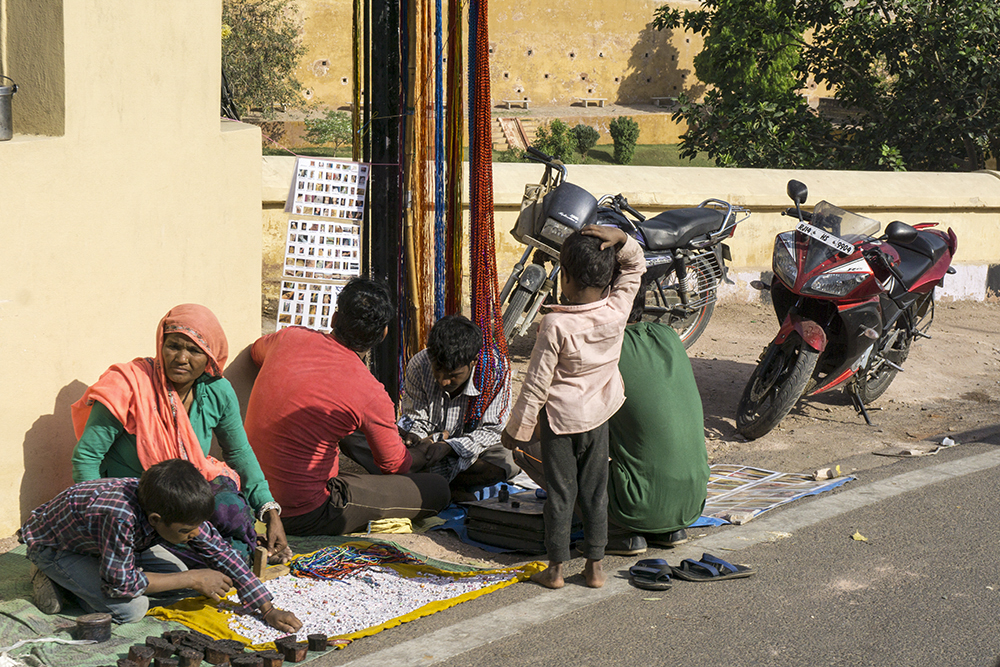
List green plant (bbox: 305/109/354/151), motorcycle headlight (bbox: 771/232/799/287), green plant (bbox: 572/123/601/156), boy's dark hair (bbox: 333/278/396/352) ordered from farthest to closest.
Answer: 1. green plant (bbox: 572/123/601/156)
2. green plant (bbox: 305/109/354/151)
3. motorcycle headlight (bbox: 771/232/799/287)
4. boy's dark hair (bbox: 333/278/396/352)

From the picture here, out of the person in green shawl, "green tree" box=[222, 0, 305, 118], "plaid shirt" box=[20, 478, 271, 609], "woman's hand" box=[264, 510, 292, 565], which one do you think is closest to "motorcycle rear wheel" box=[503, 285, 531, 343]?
the person in green shawl

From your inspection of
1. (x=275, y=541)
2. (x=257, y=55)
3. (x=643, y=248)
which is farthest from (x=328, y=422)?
(x=257, y=55)

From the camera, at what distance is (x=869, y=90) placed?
13359 millimetres

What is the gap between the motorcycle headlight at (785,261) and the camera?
5992mm

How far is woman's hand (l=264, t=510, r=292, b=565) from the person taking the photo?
12.9 ft

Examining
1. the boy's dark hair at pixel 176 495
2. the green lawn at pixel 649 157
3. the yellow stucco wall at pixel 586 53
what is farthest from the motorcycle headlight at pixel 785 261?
the yellow stucco wall at pixel 586 53

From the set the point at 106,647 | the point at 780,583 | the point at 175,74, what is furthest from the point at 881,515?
the point at 175,74

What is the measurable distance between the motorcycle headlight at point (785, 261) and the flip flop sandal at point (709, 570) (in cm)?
237

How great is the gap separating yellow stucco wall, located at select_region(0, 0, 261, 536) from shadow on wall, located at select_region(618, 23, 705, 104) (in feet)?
110

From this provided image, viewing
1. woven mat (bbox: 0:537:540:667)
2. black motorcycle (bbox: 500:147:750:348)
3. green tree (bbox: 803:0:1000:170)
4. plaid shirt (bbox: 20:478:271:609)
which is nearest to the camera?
woven mat (bbox: 0:537:540:667)

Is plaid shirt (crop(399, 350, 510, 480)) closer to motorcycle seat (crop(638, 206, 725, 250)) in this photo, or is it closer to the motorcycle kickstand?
motorcycle seat (crop(638, 206, 725, 250))

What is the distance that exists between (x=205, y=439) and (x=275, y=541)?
0.51 meters

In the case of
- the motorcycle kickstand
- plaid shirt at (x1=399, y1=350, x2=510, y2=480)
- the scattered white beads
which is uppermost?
plaid shirt at (x1=399, y1=350, x2=510, y2=480)

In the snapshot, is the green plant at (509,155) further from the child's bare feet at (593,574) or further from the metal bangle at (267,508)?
the child's bare feet at (593,574)
